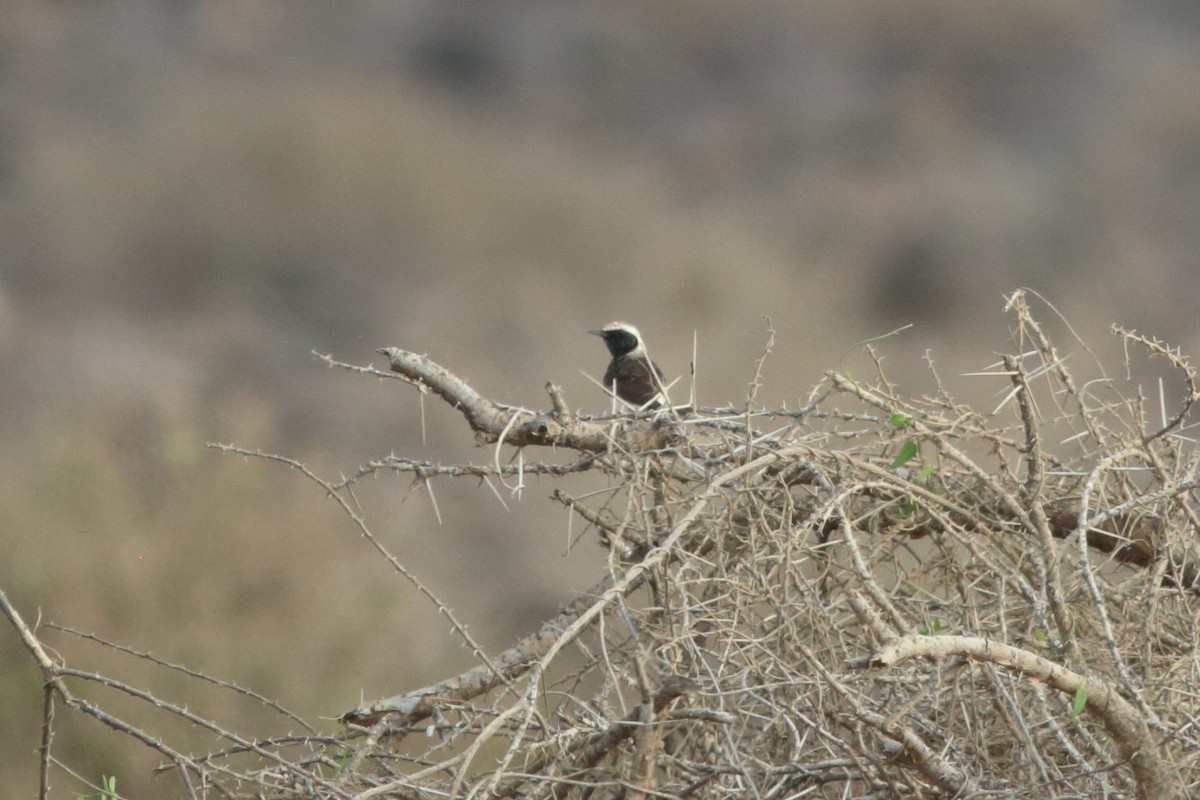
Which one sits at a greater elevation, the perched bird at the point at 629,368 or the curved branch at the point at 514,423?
the perched bird at the point at 629,368

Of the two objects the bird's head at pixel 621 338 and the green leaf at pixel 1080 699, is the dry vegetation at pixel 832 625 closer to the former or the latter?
the green leaf at pixel 1080 699

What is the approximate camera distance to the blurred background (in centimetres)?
1650

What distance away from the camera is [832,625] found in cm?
254

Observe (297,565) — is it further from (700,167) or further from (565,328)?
(700,167)

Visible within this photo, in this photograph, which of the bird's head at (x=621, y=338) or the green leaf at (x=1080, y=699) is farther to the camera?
the bird's head at (x=621, y=338)

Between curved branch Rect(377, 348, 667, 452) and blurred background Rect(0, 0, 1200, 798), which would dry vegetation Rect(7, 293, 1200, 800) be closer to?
curved branch Rect(377, 348, 667, 452)

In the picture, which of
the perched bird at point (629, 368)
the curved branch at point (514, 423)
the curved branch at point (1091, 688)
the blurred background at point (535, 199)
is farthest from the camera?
the blurred background at point (535, 199)

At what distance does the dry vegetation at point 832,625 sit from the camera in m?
2.33

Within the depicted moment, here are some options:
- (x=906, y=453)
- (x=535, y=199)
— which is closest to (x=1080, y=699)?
(x=906, y=453)

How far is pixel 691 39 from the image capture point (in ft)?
85.2

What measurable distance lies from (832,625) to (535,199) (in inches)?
766

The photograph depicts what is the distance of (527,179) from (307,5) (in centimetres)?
481

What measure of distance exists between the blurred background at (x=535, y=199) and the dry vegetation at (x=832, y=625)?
837 cm

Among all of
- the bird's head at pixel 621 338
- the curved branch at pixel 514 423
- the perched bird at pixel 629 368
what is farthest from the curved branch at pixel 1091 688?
the bird's head at pixel 621 338
